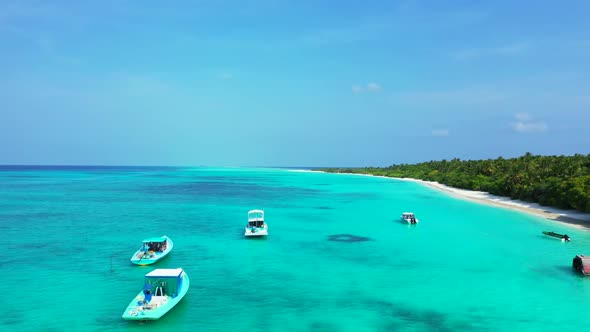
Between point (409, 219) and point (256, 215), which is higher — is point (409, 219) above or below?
above

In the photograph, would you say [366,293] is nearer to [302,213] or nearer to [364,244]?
[364,244]

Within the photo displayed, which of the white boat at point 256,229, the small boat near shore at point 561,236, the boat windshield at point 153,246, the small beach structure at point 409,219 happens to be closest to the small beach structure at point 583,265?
the small boat near shore at point 561,236

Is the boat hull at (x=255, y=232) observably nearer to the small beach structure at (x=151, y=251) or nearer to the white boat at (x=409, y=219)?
the small beach structure at (x=151, y=251)

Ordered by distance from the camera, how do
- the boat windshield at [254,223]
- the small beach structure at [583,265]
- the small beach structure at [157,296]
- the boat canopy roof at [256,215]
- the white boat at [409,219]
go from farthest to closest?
1. the white boat at [409,219]
2. the boat canopy roof at [256,215]
3. the boat windshield at [254,223]
4. the small beach structure at [583,265]
5. the small beach structure at [157,296]

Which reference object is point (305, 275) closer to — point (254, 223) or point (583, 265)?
point (254, 223)

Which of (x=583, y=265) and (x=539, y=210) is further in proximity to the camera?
(x=539, y=210)

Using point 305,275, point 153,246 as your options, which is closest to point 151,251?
point 153,246

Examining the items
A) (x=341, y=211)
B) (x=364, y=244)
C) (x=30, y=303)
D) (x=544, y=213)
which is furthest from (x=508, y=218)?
(x=30, y=303)
